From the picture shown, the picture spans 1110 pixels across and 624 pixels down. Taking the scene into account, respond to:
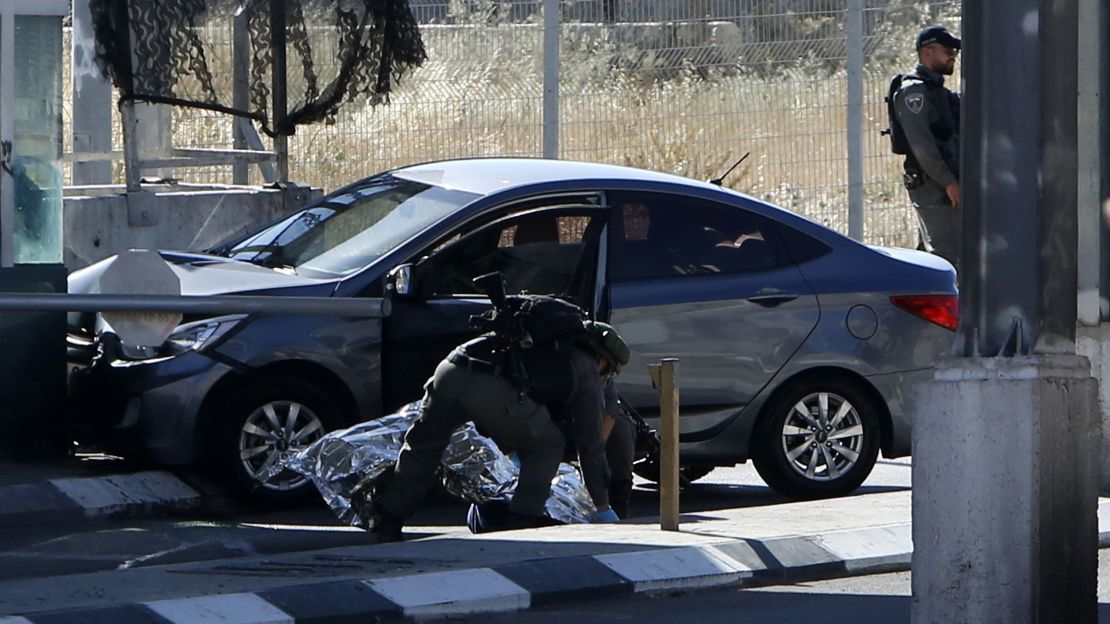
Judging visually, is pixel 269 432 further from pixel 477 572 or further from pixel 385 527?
pixel 477 572

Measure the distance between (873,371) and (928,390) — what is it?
3838 mm

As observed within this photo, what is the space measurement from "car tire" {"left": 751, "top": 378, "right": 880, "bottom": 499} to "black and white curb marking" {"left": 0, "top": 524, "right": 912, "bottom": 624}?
133 cm

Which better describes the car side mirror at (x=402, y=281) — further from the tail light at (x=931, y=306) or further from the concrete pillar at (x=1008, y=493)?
the concrete pillar at (x=1008, y=493)

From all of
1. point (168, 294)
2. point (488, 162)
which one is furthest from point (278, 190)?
point (168, 294)

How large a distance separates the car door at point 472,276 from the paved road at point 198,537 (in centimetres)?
65

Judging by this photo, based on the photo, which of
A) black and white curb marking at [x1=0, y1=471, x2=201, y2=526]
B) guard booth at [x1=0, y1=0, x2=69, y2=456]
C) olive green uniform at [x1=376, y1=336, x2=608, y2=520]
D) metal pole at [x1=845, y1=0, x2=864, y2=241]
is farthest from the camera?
metal pole at [x1=845, y1=0, x2=864, y2=241]

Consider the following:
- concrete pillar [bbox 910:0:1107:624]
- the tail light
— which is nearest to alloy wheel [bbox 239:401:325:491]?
the tail light

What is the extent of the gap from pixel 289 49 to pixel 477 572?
4.88 metres

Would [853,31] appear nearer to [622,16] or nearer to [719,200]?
[622,16]

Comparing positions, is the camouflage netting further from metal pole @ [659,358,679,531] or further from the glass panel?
metal pole @ [659,358,679,531]

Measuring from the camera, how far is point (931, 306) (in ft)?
31.0

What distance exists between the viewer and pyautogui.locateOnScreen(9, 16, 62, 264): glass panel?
9414 millimetres

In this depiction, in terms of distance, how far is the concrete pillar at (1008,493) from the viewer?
17.5 ft

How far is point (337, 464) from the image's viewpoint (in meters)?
8.23
